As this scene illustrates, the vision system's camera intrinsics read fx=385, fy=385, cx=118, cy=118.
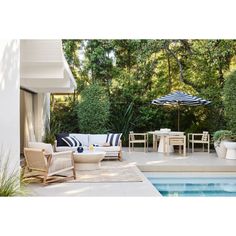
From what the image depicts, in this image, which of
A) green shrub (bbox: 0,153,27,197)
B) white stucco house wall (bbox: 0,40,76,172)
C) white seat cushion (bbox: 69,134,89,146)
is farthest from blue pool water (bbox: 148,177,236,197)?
white stucco house wall (bbox: 0,40,76,172)

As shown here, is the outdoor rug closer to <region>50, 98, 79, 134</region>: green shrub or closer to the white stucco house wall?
the white stucco house wall

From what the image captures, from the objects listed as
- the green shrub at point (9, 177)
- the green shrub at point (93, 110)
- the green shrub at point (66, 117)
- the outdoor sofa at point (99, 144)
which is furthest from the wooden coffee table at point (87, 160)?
the green shrub at point (66, 117)

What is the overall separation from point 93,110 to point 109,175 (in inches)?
287

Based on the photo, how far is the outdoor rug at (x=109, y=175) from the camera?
837 cm

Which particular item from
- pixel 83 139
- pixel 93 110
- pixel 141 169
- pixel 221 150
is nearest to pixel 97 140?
pixel 83 139

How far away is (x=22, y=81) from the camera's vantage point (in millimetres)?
10859

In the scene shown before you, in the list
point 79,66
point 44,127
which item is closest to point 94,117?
point 44,127

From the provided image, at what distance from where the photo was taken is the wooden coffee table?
9.88m

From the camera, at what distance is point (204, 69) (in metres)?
17.2

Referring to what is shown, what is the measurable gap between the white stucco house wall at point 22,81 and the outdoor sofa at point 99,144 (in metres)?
1.45

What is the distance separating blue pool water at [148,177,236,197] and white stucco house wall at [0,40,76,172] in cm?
366
